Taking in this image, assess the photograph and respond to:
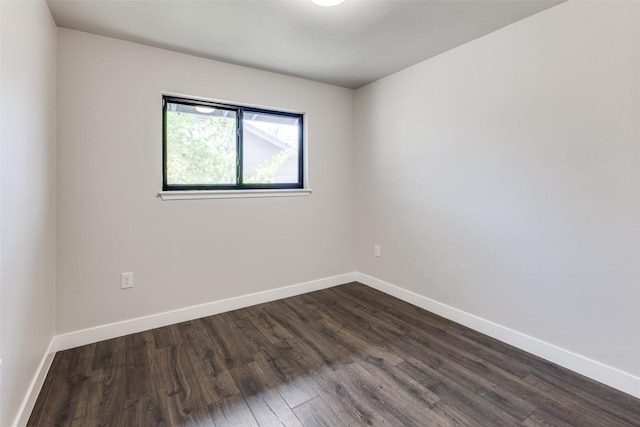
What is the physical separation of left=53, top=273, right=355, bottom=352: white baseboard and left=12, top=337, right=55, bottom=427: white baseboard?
0.51 ft

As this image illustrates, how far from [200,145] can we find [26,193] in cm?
135

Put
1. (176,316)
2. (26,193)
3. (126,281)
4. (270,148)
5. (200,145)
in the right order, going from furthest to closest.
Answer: (270,148) → (200,145) → (176,316) → (126,281) → (26,193)

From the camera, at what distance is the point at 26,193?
1.57 m

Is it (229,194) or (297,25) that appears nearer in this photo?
(297,25)

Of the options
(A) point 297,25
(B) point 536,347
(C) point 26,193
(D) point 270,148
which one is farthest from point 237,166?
(B) point 536,347

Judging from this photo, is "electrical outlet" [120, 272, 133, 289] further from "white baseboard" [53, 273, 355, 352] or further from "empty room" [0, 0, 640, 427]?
Answer: "white baseboard" [53, 273, 355, 352]

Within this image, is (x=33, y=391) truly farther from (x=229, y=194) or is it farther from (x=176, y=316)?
(x=229, y=194)

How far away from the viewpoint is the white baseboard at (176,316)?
2.24 meters

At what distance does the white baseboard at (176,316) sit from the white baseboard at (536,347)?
3.52ft

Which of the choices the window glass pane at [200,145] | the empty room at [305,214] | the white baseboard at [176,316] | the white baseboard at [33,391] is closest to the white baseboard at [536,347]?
the empty room at [305,214]

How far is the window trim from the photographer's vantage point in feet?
8.45

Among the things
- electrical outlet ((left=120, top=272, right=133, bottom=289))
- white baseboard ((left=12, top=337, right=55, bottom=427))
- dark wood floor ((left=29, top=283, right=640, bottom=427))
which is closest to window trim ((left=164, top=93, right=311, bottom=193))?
electrical outlet ((left=120, top=272, right=133, bottom=289))

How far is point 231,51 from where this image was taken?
2.54m

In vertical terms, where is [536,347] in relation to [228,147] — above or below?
below
